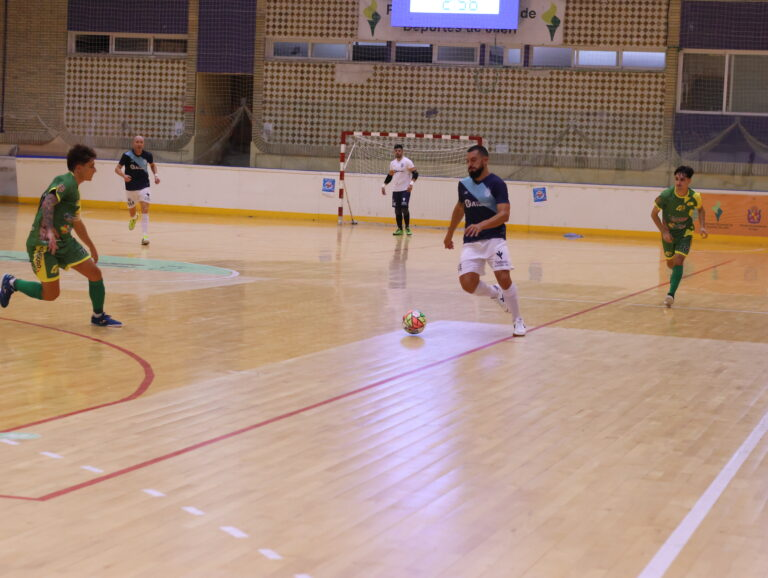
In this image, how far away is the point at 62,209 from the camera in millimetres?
10008

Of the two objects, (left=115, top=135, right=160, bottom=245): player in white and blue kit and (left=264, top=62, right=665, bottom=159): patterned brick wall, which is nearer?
(left=115, top=135, right=160, bottom=245): player in white and blue kit

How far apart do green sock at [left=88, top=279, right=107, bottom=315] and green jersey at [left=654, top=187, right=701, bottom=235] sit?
678 centimetres

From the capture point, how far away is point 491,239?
10898mm

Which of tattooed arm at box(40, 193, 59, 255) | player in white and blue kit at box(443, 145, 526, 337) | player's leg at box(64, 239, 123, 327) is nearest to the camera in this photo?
tattooed arm at box(40, 193, 59, 255)

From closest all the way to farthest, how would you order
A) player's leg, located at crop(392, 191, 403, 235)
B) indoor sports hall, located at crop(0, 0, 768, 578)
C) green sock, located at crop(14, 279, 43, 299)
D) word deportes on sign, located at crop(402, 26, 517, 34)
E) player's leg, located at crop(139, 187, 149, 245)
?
1. indoor sports hall, located at crop(0, 0, 768, 578)
2. green sock, located at crop(14, 279, 43, 299)
3. player's leg, located at crop(139, 187, 149, 245)
4. player's leg, located at crop(392, 191, 403, 235)
5. word deportes on sign, located at crop(402, 26, 517, 34)

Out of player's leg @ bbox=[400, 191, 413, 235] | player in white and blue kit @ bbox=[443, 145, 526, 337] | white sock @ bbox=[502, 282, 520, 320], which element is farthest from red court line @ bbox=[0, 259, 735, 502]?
player's leg @ bbox=[400, 191, 413, 235]

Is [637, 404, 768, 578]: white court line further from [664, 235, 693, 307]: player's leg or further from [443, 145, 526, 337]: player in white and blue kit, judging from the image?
[664, 235, 693, 307]: player's leg

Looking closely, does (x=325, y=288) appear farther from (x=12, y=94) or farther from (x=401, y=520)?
(x=12, y=94)

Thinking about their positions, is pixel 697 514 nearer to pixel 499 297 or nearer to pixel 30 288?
pixel 499 297

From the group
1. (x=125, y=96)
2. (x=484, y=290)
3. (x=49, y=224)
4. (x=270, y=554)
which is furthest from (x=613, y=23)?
(x=270, y=554)

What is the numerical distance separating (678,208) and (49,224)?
758 cm

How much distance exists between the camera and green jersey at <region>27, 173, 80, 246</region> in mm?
9898

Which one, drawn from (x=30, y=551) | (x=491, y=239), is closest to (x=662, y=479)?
(x=30, y=551)

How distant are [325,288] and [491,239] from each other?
13.2 feet
